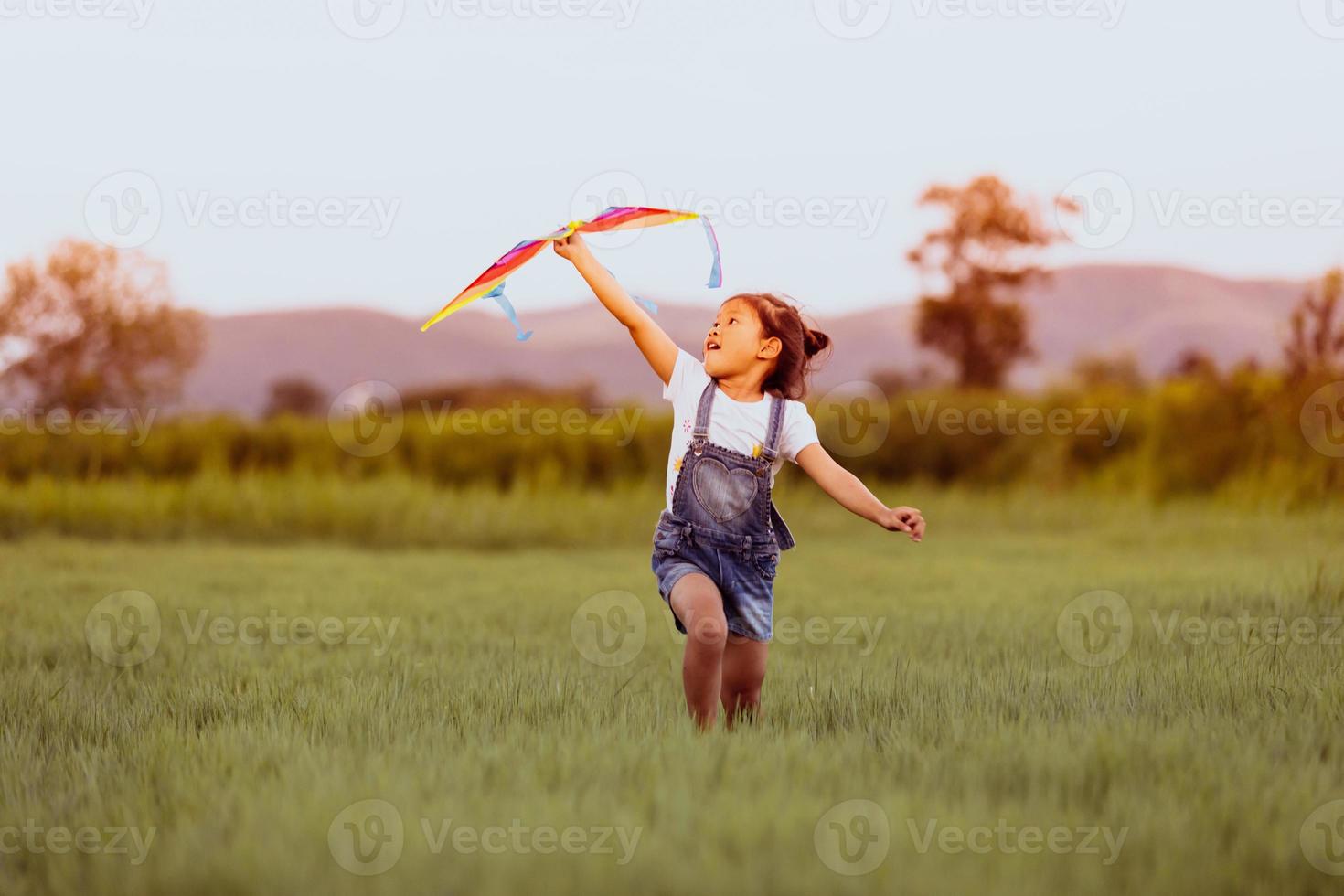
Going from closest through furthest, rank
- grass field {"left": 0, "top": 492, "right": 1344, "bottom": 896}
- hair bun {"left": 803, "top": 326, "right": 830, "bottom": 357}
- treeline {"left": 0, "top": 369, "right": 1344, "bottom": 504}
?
grass field {"left": 0, "top": 492, "right": 1344, "bottom": 896} → hair bun {"left": 803, "top": 326, "right": 830, "bottom": 357} → treeline {"left": 0, "top": 369, "right": 1344, "bottom": 504}

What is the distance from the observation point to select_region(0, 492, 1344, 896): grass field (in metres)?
2.60

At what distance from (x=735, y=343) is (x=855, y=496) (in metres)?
0.69

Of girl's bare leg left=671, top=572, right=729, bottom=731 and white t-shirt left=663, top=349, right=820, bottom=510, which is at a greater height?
white t-shirt left=663, top=349, right=820, bottom=510

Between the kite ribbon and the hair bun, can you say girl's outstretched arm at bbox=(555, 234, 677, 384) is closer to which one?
the kite ribbon

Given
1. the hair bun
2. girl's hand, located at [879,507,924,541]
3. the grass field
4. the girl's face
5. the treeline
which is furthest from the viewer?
the treeline

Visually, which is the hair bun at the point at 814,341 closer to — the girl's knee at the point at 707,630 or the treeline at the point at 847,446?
the girl's knee at the point at 707,630

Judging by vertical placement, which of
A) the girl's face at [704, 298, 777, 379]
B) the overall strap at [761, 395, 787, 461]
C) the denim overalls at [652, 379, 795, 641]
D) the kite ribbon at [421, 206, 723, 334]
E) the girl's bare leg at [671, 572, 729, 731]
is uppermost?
the kite ribbon at [421, 206, 723, 334]

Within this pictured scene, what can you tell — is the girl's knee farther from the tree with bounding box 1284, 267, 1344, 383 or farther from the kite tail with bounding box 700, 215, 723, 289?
the tree with bounding box 1284, 267, 1344, 383

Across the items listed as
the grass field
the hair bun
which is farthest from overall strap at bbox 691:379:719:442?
the grass field

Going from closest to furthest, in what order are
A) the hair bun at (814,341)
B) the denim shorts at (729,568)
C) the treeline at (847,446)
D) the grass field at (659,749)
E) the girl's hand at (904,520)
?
the grass field at (659,749)
the girl's hand at (904,520)
the denim shorts at (729,568)
the hair bun at (814,341)
the treeline at (847,446)

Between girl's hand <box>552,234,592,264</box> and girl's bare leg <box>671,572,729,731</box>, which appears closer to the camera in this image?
girl's bare leg <box>671,572,729,731</box>

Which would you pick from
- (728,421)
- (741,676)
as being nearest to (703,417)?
(728,421)

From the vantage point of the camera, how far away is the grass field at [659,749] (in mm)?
2596

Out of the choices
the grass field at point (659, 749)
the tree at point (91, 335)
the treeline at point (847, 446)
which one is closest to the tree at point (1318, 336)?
the treeline at point (847, 446)
